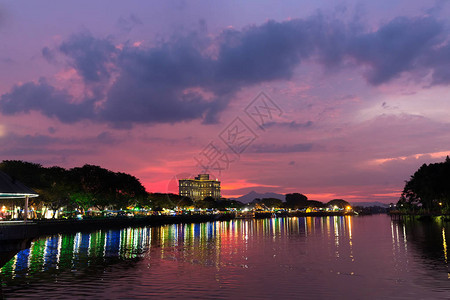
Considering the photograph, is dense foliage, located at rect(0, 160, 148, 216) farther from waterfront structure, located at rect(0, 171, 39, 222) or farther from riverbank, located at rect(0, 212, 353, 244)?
waterfront structure, located at rect(0, 171, 39, 222)

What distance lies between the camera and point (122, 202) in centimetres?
16438

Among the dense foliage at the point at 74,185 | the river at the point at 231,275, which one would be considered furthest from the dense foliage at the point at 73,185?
the river at the point at 231,275

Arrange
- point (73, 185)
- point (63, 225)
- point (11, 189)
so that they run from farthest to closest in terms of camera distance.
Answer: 1. point (73, 185)
2. point (63, 225)
3. point (11, 189)

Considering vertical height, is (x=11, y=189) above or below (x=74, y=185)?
below

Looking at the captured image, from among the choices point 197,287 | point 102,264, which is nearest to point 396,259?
point 197,287

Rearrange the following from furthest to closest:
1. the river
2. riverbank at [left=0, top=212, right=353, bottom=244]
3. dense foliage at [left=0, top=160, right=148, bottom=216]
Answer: dense foliage at [left=0, top=160, right=148, bottom=216], riverbank at [left=0, top=212, right=353, bottom=244], the river

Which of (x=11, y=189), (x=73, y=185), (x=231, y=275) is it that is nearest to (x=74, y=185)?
(x=73, y=185)

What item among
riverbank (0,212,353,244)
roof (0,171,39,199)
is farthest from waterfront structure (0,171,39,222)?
riverbank (0,212,353,244)

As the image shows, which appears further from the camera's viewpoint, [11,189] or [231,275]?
[231,275]

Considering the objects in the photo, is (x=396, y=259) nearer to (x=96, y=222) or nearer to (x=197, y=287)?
(x=197, y=287)

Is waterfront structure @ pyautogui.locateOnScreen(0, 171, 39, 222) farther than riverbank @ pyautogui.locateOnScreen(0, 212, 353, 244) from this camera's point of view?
Yes

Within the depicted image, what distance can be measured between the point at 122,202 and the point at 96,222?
35179 millimetres

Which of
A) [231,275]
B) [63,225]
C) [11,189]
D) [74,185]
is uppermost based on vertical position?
[74,185]

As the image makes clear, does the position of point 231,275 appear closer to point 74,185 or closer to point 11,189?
point 11,189
